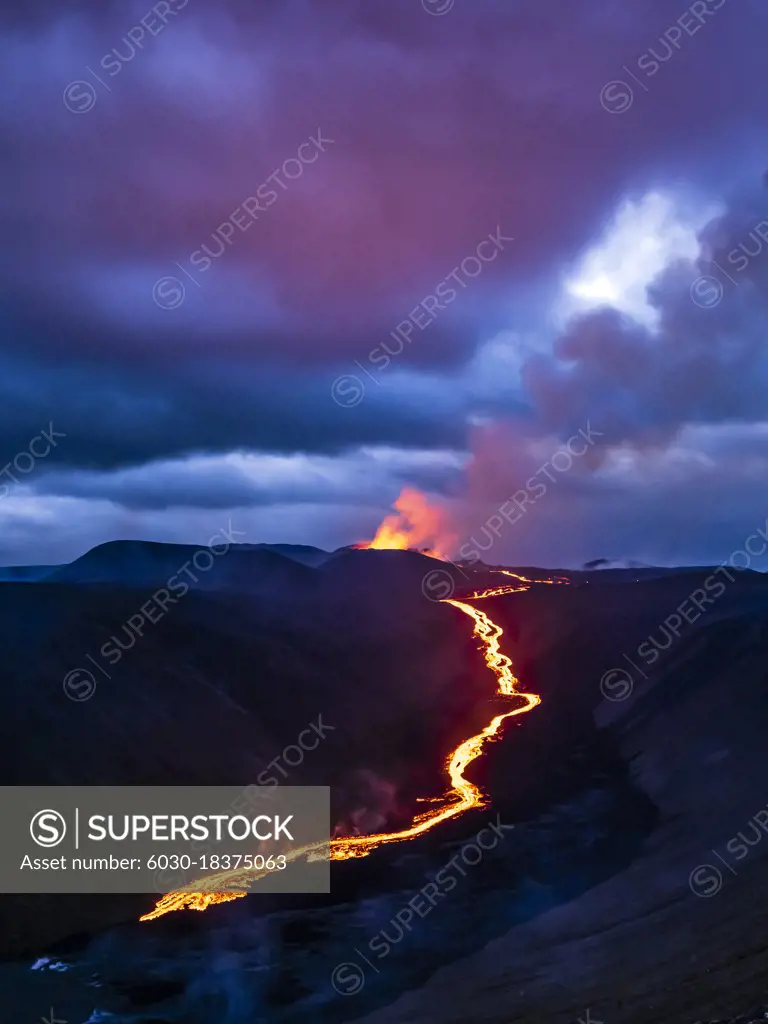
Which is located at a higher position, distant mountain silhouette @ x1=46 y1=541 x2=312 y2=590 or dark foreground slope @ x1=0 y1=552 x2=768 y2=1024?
distant mountain silhouette @ x1=46 y1=541 x2=312 y2=590

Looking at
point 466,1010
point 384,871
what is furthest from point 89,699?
point 466,1010

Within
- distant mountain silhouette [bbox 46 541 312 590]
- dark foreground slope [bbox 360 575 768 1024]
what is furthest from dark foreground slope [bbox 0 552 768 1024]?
distant mountain silhouette [bbox 46 541 312 590]

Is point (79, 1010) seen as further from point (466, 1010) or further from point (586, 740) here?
point (586, 740)

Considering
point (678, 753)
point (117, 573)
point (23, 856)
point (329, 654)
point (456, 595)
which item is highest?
point (117, 573)

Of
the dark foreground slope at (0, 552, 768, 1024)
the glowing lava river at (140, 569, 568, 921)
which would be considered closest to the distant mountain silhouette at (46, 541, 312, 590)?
the dark foreground slope at (0, 552, 768, 1024)

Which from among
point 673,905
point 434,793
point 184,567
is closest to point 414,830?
point 434,793

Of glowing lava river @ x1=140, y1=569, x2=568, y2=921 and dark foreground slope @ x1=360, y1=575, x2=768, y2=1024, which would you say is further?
glowing lava river @ x1=140, y1=569, x2=568, y2=921

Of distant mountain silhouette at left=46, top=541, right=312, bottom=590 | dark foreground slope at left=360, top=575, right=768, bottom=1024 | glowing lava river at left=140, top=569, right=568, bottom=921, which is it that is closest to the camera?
dark foreground slope at left=360, top=575, right=768, bottom=1024

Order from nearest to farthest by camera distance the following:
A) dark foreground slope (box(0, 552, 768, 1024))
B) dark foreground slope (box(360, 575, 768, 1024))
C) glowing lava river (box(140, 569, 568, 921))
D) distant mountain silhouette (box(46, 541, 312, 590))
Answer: dark foreground slope (box(360, 575, 768, 1024))
dark foreground slope (box(0, 552, 768, 1024))
glowing lava river (box(140, 569, 568, 921))
distant mountain silhouette (box(46, 541, 312, 590))

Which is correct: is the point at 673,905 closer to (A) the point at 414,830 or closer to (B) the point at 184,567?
(A) the point at 414,830

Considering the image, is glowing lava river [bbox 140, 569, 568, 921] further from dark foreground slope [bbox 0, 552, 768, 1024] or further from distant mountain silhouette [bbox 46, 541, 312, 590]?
distant mountain silhouette [bbox 46, 541, 312, 590]

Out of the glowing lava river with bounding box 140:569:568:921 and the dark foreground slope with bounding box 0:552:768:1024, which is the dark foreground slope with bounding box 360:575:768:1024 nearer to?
the dark foreground slope with bounding box 0:552:768:1024
